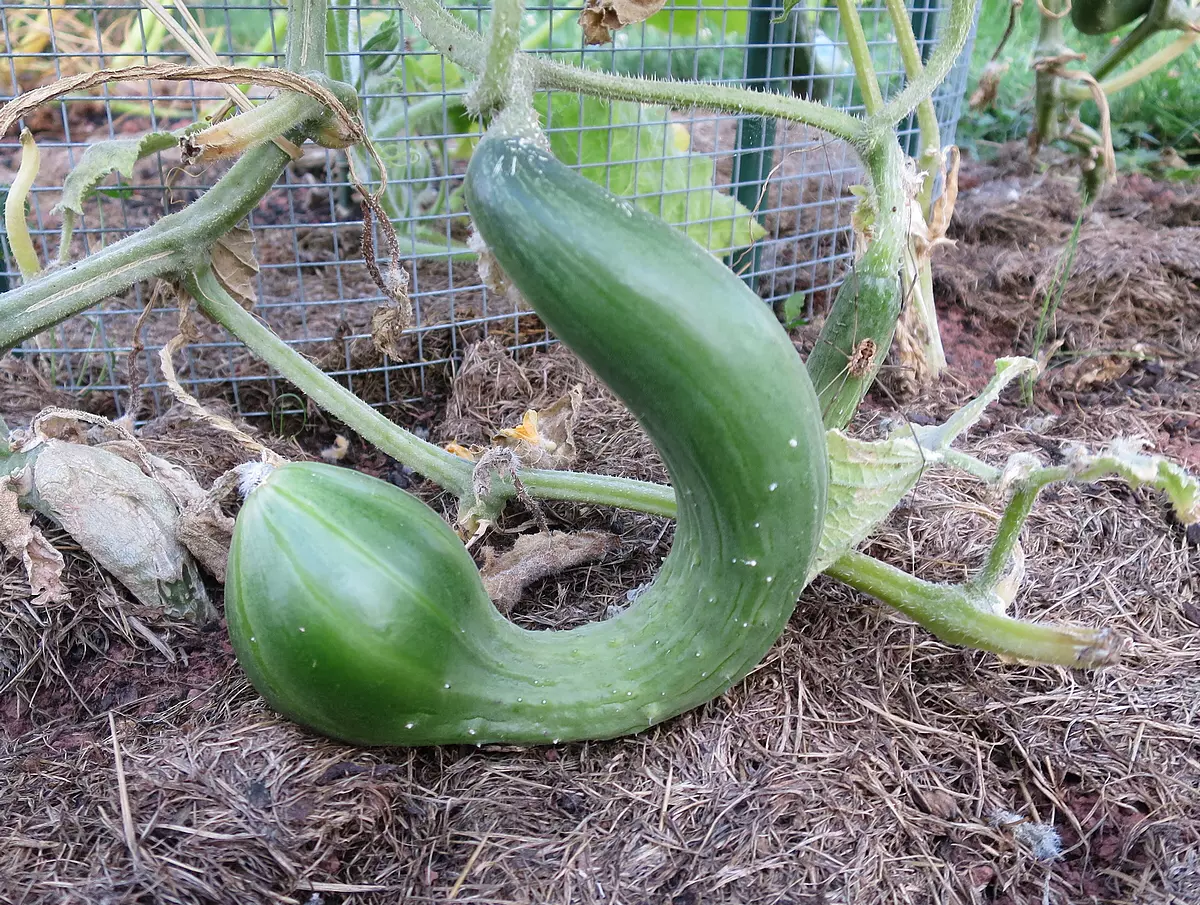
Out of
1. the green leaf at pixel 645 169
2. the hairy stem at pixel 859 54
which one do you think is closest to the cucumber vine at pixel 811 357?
the hairy stem at pixel 859 54

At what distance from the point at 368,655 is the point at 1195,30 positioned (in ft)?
8.75

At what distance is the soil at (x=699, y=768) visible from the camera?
3.58 feet

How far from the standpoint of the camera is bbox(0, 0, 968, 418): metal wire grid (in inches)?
82.2

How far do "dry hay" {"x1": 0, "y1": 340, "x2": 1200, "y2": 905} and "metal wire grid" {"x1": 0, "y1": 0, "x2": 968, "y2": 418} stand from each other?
0.89m

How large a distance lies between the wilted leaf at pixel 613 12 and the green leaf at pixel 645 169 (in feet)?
3.21

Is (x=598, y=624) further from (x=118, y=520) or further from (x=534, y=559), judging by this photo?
(x=118, y=520)

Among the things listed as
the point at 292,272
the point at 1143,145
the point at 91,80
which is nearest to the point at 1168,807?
the point at 91,80

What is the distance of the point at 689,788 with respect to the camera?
3.98ft

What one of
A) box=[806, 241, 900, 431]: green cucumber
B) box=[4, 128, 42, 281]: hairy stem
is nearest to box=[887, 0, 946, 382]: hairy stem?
box=[806, 241, 900, 431]: green cucumber

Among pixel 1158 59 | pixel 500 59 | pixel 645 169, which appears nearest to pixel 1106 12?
pixel 1158 59

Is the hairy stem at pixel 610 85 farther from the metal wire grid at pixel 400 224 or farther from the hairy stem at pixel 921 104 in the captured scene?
the hairy stem at pixel 921 104

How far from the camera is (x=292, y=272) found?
107 inches

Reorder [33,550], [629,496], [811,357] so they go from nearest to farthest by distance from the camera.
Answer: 1. [33,550]
2. [629,496]
3. [811,357]

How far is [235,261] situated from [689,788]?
1.19 metres
